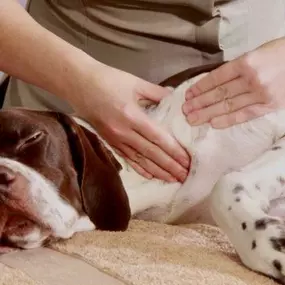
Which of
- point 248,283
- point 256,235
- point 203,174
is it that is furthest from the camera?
point 203,174

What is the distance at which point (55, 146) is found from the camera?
70.8 inches

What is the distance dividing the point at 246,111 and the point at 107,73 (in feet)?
1.25

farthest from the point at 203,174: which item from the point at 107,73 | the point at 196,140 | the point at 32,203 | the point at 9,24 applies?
the point at 9,24

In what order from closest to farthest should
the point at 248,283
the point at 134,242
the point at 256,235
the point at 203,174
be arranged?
1. the point at 248,283
2. the point at 256,235
3. the point at 134,242
4. the point at 203,174

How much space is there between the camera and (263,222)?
1562mm

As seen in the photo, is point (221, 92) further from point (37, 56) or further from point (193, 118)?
point (37, 56)

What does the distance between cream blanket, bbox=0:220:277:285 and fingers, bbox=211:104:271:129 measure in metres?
0.29

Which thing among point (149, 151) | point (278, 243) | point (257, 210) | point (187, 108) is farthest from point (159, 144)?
point (278, 243)

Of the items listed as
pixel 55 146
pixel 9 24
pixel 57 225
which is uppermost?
pixel 9 24

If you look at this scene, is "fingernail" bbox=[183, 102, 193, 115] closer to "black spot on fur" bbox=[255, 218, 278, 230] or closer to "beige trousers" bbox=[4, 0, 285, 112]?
"beige trousers" bbox=[4, 0, 285, 112]

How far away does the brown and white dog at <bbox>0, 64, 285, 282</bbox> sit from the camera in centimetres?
161

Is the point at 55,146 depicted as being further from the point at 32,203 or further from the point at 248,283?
the point at 248,283

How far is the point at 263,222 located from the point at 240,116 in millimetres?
410

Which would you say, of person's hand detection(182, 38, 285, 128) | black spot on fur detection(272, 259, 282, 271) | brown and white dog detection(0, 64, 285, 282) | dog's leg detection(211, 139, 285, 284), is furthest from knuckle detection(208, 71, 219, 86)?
black spot on fur detection(272, 259, 282, 271)
